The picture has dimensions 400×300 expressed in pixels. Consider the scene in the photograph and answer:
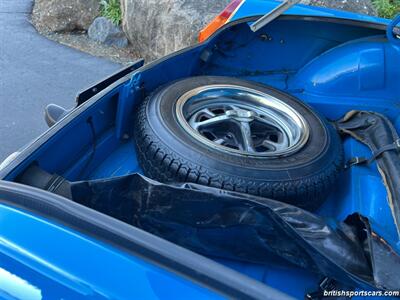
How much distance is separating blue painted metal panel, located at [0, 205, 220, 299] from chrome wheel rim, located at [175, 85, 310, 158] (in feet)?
3.19

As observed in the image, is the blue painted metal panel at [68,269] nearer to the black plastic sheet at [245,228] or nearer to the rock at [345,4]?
the black plastic sheet at [245,228]

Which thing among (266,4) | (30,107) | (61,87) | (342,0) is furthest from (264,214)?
(342,0)

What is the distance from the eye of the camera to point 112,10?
218 inches

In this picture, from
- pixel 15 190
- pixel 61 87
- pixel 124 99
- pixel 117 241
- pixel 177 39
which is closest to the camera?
pixel 117 241

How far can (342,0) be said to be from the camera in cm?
454

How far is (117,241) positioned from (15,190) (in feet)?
1.12

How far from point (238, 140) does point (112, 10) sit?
383 cm

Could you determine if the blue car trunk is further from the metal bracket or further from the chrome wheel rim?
the chrome wheel rim

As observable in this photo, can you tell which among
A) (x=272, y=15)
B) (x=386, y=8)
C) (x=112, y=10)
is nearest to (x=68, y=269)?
(x=272, y=15)

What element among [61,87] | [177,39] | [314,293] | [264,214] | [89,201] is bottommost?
[61,87]

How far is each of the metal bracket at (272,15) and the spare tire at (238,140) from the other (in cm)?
31

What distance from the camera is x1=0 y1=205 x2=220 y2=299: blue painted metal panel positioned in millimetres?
1155

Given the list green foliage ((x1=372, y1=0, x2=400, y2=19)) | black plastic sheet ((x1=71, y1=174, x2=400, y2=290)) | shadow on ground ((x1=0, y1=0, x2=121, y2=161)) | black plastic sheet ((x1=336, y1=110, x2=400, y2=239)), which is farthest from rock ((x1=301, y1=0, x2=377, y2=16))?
black plastic sheet ((x1=71, y1=174, x2=400, y2=290))

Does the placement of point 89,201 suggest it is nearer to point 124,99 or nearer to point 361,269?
point 124,99
